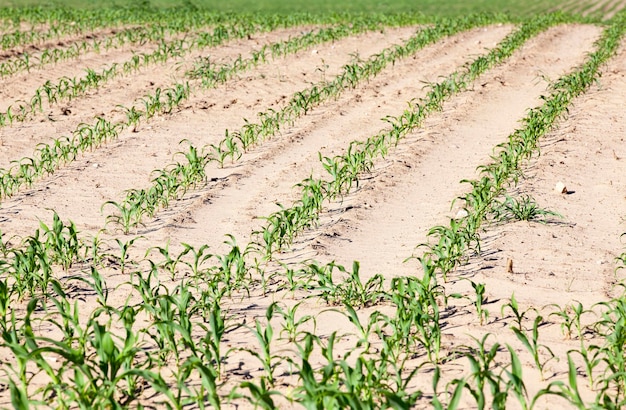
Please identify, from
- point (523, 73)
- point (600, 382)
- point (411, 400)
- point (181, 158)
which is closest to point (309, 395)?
point (411, 400)

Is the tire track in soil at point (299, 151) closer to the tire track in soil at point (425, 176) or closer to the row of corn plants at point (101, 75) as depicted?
the tire track in soil at point (425, 176)

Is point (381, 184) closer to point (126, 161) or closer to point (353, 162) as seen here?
point (353, 162)

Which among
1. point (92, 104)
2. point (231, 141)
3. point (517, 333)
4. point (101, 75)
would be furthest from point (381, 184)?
point (101, 75)

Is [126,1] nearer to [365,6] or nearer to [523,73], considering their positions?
[365,6]

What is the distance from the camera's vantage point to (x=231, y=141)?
956 centimetres

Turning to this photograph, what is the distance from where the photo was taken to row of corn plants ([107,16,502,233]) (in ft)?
25.2

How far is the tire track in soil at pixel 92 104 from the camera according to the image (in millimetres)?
10305

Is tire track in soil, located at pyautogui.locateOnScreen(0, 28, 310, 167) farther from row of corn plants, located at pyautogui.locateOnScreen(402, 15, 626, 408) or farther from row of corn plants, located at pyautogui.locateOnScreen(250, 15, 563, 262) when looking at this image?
row of corn plants, located at pyautogui.locateOnScreen(402, 15, 626, 408)

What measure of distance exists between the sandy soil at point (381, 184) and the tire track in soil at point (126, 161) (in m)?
0.03

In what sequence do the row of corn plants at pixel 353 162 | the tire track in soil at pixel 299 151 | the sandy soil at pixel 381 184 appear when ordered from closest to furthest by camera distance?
1. the sandy soil at pixel 381 184
2. the row of corn plants at pixel 353 162
3. the tire track in soil at pixel 299 151

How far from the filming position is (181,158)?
32.1 ft

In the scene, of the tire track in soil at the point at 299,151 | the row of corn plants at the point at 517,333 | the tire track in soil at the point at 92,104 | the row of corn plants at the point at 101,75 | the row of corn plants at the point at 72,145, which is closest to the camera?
the row of corn plants at the point at 517,333

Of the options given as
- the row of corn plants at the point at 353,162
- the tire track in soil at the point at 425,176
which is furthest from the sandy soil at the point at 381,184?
the row of corn plants at the point at 353,162

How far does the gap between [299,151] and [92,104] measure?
12.8ft
